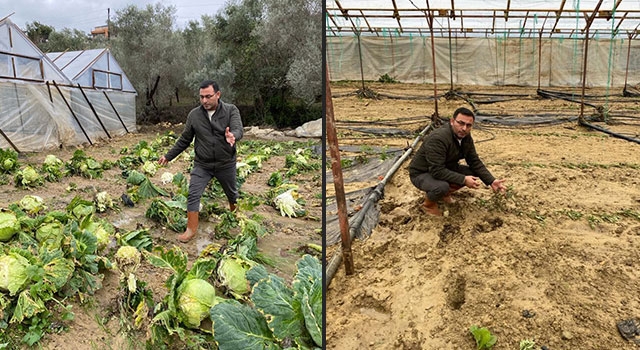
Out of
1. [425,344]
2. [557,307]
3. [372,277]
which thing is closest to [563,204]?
[557,307]

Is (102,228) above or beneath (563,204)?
above

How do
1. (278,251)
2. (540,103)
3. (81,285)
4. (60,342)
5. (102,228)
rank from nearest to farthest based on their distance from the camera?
(60,342) → (81,285) → (102,228) → (278,251) → (540,103)

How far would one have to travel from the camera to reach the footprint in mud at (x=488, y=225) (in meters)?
3.62

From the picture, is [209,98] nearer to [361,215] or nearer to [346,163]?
[361,215]

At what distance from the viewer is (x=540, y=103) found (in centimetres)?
1268

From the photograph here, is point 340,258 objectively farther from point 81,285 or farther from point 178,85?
point 178,85

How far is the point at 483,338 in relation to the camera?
2.22 meters

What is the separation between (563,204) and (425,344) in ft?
8.33

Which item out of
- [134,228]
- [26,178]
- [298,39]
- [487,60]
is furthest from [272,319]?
[487,60]

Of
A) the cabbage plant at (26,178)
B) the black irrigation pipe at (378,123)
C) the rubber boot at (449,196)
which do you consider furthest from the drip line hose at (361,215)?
the cabbage plant at (26,178)

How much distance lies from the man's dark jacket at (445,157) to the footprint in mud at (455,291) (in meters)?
1.14

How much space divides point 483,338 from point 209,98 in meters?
2.73

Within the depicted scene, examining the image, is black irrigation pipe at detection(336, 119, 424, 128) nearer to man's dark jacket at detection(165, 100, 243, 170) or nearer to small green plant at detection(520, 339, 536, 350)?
man's dark jacket at detection(165, 100, 243, 170)

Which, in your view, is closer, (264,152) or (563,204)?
(563,204)
